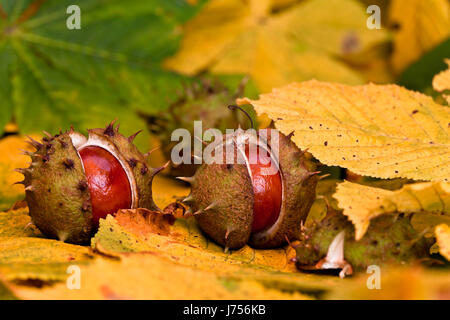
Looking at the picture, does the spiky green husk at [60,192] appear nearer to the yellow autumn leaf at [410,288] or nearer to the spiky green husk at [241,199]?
the spiky green husk at [241,199]

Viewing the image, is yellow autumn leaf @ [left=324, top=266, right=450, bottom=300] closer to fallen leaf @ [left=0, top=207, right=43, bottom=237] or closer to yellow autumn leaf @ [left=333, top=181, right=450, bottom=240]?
yellow autumn leaf @ [left=333, top=181, right=450, bottom=240]

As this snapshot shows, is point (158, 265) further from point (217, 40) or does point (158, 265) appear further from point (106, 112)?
point (217, 40)

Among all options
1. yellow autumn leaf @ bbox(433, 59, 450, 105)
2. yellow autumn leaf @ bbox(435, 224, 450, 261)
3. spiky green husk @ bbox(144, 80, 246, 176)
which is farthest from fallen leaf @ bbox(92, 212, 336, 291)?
yellow autumn leaf @ bbox(433, 59, 450, 105)

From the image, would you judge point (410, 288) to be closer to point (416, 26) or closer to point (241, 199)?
A: point (241, 199)

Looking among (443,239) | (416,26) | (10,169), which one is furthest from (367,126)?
(416,26)

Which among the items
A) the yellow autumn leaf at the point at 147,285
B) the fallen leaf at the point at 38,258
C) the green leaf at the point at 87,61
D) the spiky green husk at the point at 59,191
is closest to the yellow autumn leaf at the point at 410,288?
the yellow autumn leaf at the point at 147,285

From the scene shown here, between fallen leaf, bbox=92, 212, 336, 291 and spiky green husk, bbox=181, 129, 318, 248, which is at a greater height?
spiky green husk, bbox=181, 129, 318, 248
